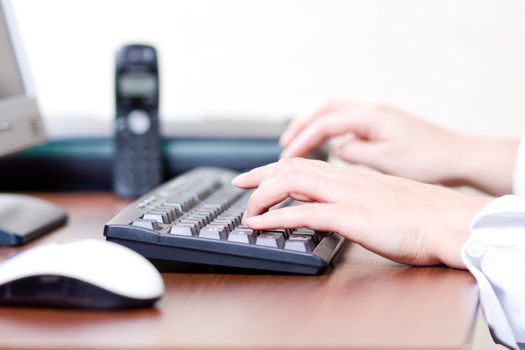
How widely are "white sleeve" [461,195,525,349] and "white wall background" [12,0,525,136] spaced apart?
987mm

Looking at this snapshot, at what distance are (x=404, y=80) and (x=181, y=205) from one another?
97 centimetres

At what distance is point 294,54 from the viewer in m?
1.74

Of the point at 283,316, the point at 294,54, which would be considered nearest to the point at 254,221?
the point at 283,316

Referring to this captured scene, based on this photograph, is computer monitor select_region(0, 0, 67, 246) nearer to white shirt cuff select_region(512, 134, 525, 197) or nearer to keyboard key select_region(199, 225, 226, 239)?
keyboard key select_region(199, 225, 226, 239)

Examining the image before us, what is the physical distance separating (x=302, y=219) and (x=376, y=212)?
0.07 metres

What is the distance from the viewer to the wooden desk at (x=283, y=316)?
55cm

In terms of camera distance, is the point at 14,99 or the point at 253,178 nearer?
the point at 253,178

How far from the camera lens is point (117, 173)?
1.24m

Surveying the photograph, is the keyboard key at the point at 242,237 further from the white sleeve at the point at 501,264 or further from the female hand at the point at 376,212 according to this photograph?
the white sleeve at the point at 501,264

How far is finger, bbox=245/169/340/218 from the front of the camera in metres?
0.79

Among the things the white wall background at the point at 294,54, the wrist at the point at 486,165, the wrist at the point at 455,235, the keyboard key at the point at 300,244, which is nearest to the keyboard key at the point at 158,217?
the keyboard key at the point at 300,244

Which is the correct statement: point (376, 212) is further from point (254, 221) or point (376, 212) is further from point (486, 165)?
point (486, 165)

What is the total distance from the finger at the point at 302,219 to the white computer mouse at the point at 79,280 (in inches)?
6.0

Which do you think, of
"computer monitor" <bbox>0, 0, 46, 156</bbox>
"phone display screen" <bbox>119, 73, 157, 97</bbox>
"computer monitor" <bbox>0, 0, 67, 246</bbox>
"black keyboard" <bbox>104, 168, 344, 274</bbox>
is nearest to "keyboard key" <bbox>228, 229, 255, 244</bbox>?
"black keyboard" <bbox>104, 168, 344, 274</bbox>
